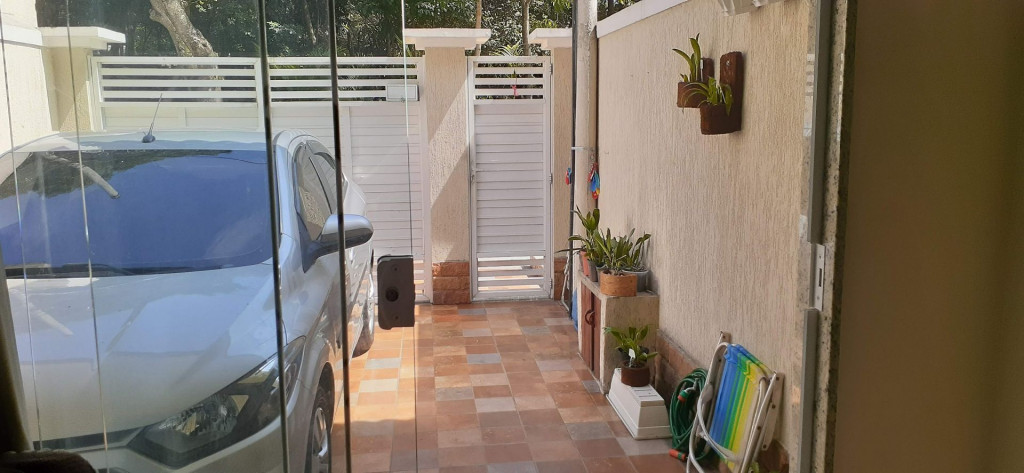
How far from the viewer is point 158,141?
882 mm

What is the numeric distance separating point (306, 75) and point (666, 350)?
3520 millimetres

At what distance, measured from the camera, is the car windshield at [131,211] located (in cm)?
87

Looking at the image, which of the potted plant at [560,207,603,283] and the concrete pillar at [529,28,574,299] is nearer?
the potted plant at [560,207,603,283]

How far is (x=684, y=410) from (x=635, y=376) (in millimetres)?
403

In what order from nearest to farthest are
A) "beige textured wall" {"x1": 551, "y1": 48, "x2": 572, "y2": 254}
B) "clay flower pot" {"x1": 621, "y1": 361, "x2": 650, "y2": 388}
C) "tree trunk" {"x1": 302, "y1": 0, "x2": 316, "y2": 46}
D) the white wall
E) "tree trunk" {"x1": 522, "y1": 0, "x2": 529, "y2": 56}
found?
the white wall → "tree trunk" {"x1": 302, "y1": 0, "x2": 316, "y2": 46} → "clay flower pot" {"x1": 621, "y1": 361, "x2": 650, "y2": 388} → "beige textured wall" {"x1": 551, "y1": 48, "x2": 572, "y2": 254} → "tree trunk" {"x1": 522, "y1": 0, "x2": 529, "y2": 56}

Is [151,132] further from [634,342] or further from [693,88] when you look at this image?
[634,342]

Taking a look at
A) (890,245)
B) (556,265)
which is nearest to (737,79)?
(890,245)

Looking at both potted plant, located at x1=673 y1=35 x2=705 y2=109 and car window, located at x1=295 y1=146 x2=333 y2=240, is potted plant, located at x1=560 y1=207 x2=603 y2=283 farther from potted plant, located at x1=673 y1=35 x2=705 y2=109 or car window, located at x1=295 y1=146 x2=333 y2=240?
car window, located at x1=295 y1=146 x2=333 y2=240

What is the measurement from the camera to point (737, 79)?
329cm

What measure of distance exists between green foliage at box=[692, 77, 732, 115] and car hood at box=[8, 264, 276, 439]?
9.08 feet

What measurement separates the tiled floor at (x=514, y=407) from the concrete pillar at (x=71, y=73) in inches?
68.1

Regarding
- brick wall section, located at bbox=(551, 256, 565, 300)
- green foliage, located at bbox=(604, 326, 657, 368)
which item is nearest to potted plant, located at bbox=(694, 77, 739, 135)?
green foliage, located at bbox=(604, 326, 657, 368)

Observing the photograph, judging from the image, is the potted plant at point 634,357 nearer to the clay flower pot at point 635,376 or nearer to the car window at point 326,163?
the clay flower pot at point 635,376

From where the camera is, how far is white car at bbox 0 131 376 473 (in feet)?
2.86
